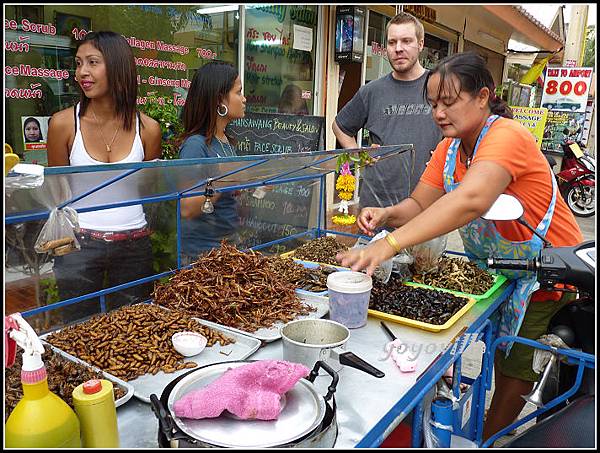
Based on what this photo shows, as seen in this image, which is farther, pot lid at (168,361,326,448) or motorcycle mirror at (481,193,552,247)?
motorcycle mirror at (481,193,552,247)

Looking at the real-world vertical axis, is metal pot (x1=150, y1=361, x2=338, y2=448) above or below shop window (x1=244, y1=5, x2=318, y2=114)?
below

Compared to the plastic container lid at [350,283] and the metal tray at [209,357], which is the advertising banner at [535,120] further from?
the metal tray at [209,357]

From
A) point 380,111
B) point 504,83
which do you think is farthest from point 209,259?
point 504,83

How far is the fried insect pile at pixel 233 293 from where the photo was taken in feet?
6.17

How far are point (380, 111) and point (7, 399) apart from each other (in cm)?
314

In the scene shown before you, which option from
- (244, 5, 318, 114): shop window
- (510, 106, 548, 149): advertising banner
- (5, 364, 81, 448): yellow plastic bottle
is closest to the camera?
(5, 364, 81, 448): yellow plastic bottle

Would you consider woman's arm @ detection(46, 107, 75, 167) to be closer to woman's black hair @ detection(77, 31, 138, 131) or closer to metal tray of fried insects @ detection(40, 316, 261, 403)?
woman's black hair @ detection(77, 31, 138, 131)

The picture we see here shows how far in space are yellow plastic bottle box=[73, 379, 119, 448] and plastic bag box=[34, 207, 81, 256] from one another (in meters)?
0.68

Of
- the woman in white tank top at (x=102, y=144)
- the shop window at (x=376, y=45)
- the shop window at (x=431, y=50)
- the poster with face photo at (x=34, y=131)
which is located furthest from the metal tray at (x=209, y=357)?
the shop window at (x=431, y=50)

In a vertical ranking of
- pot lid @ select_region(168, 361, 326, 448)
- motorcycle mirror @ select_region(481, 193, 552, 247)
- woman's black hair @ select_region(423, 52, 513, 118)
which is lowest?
pot lid @ select_region(168, 361, 326, 448)

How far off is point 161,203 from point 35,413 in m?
1.76

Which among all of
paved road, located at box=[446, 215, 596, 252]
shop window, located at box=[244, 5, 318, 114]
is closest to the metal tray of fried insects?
shop window, located at box=[244, 5, 318, 114]

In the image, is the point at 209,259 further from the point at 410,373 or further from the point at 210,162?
the point at 410,373

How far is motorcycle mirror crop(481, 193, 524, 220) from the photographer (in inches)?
68.9
